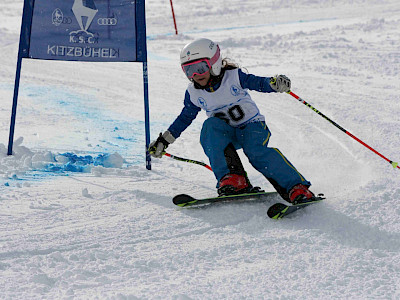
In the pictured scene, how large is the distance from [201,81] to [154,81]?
5.62 meters

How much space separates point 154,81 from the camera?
9703 mm

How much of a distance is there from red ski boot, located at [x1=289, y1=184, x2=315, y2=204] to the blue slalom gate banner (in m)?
2.02

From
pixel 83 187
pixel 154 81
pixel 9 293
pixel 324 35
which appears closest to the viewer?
pixel 9 293

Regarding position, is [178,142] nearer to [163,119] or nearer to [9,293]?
[163,119]

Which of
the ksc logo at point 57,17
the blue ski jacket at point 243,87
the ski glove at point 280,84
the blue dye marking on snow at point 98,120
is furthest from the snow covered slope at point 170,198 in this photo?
the ksc logo at point 57,17

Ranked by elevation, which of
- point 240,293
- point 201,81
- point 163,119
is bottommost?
point 163,119

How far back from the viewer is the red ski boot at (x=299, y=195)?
386 cm

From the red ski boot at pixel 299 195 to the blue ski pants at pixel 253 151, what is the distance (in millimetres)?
51

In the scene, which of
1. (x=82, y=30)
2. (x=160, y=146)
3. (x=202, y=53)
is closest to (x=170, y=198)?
(x=160, y=146)

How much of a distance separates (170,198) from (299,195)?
1.05 metres

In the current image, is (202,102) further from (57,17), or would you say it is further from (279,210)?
(57,17)

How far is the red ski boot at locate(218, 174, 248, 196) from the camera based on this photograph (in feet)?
13.1

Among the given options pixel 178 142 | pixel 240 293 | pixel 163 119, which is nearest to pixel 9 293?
pixel 240 293

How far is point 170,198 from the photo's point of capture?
4.27 meters
